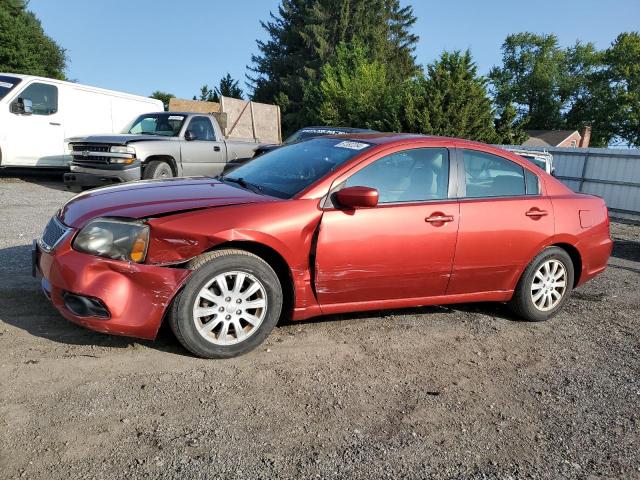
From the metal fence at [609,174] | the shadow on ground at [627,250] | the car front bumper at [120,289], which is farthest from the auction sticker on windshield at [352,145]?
the metal fence at [609,174]

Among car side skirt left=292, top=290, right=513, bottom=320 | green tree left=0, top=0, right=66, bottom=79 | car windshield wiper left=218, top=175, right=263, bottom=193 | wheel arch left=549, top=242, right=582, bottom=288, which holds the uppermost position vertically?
green tree left=0, top=0, right=66, bottom=79

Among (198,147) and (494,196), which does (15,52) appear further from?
(494,196)

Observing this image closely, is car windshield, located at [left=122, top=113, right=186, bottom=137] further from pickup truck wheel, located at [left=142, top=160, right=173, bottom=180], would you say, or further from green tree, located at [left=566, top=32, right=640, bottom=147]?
green tree, located at [left=566, top=32, right=640, bottom=147]

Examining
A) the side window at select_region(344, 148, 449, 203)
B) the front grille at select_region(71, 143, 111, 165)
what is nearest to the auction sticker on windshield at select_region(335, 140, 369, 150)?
the side window at select_region(344, 148, 449, 203)

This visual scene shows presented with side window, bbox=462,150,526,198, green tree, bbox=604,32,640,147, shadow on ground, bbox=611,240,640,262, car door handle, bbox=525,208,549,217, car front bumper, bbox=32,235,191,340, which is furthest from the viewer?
green tree, bbox=604,32,640,147

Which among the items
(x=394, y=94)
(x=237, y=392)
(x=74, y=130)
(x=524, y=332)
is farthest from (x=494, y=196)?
(x=394, y=94)

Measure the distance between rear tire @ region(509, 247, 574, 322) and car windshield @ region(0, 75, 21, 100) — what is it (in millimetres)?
11328

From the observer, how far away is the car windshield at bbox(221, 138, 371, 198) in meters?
4.08

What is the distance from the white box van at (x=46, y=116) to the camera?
11.5 metres

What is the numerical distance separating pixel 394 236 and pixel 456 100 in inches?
892

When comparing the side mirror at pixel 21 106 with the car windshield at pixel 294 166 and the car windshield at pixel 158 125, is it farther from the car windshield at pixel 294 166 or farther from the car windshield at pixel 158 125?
the car windshield at pixel 294 166

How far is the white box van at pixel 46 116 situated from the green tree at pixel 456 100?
50.6 feet

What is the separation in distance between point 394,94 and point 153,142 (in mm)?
22702

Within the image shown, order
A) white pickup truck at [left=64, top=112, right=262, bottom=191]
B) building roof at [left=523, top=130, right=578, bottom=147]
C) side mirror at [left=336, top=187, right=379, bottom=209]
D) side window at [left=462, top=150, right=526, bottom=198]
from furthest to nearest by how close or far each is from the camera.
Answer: building roof at [left=523, top=130, right=578, bottom=147]
white pickup truck at [left=64, top=112, right=262, bottom=191]
side window at [left=462, top=150, right=526, bottom=198]
side mirror at [left=336, top=187, right=379, bottom=209]
